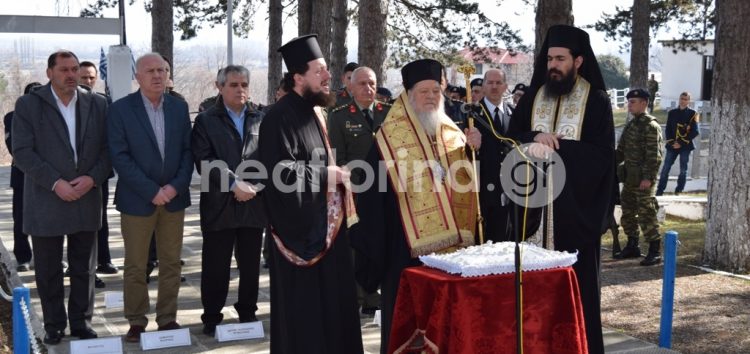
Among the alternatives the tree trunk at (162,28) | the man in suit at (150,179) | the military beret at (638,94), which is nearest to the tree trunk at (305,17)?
the tree trunk at (162,28)

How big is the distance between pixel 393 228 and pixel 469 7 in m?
21.5

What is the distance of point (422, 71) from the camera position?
5758 millimetres

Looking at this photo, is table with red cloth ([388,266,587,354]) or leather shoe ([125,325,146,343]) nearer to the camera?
table with red cloth ([388,266,587,354])

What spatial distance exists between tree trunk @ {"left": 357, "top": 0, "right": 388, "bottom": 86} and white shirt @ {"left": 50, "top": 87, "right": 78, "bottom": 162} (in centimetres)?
711

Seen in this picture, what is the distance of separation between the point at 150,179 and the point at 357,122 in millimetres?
1972

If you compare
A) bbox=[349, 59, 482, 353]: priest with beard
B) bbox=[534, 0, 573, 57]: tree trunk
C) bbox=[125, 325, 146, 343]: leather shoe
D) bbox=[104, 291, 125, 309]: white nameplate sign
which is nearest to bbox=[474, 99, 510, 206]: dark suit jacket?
bbox=[349, 59, 482, 353]: priest with beard

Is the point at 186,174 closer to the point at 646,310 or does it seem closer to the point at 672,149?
the point at 646,310

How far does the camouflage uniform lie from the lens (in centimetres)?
1059

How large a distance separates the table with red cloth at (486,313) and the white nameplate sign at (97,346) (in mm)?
2600

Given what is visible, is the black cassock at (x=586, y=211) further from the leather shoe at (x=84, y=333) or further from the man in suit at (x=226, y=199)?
the leather shoe at (x=84, y=333)

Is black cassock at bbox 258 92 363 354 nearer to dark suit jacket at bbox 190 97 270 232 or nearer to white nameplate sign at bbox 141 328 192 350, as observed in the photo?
white nameplate sign at bbox 141 328 192 350

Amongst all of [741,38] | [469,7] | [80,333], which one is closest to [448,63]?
[469,7]

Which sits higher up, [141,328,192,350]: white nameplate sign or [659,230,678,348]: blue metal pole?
[659,230,678,348]: blue metal pole

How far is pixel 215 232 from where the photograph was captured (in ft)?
24.5
